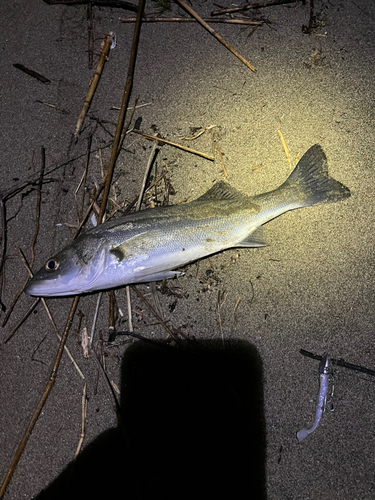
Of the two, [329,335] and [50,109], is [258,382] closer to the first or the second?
[329,335]

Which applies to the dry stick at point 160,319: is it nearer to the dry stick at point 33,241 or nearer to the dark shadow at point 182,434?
the dark shadow at point 182,434

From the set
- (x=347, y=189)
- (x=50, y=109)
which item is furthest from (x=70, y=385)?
(x=347, y=189)

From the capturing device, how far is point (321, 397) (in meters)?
2.79

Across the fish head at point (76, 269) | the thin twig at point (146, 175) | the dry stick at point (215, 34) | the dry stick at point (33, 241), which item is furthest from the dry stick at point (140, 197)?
the dry stick at point (215, 34)

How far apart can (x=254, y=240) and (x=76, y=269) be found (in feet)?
5.20

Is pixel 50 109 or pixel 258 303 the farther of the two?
pixel 50 109

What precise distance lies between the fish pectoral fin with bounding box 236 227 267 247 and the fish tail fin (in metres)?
0.46

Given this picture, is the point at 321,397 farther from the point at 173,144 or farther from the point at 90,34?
the point at 90,34

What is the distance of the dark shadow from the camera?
2771 mm

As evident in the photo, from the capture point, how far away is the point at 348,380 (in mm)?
2820

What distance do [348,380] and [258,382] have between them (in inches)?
33.0

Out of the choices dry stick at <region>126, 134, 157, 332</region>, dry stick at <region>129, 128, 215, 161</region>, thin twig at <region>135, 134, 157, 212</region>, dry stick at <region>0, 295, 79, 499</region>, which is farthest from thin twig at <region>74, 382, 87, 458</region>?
dry stick at <region>129, 128, 215, 161</region>

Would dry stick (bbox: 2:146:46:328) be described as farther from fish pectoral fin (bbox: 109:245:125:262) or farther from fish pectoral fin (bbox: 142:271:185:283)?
fish pectoral fin (bbox: 142:271:185:283)

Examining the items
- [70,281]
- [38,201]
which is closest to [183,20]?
[38,201]
